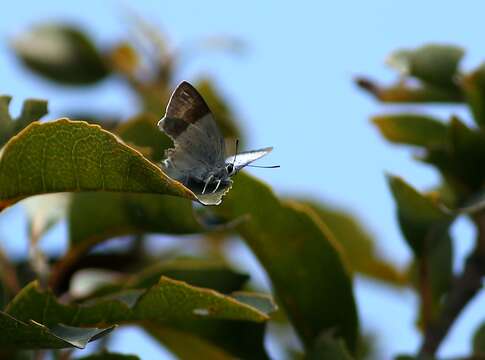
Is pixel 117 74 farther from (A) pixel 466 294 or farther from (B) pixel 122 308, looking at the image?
(B) pixel 122 308

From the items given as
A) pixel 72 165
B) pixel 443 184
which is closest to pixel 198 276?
pixel 72 165

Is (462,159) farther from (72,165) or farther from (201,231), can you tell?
(72,165)

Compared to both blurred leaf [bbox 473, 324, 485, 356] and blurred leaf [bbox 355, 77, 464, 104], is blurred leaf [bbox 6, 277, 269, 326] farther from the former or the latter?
blurred leaf [bbox 355, 77, 464, 104]

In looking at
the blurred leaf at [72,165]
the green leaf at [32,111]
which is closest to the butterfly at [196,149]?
the green leaf at [32,111]

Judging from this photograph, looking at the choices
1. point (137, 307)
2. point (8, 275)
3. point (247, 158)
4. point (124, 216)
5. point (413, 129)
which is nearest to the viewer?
point (137, 307)

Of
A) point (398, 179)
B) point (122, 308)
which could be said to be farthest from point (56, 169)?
point (398, 179)

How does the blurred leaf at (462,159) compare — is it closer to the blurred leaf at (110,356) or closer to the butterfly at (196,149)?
the butterfly at (196,149)

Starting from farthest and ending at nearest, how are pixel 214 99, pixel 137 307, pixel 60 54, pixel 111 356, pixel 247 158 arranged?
pixel 60 54 → pixel 214 99 → pixel 247 158 → pixel 111 356 → pixel 137 307
